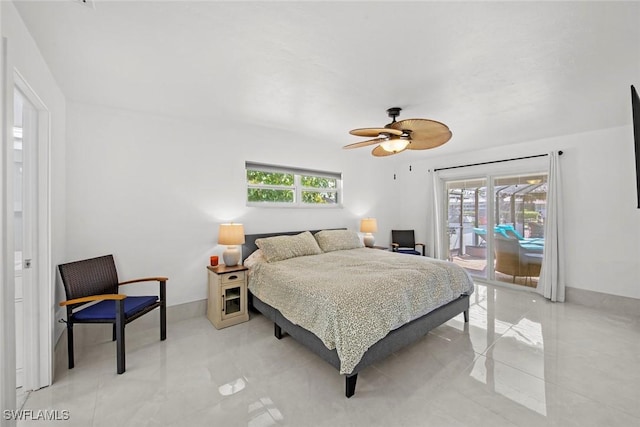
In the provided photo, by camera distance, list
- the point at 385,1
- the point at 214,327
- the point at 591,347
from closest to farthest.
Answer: the point at 385,1 < the point at 591,347 < the point at 214,327

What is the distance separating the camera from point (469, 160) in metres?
4.75

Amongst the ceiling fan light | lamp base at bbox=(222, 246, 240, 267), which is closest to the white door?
lamp base at bbox=(222, 246, 240, 267)

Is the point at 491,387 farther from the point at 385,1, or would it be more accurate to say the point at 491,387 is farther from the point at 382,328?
the point at 385,1

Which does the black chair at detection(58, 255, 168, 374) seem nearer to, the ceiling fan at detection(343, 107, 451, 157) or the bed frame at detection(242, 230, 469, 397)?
the bed frame at detection(242, 230, 469, 397)

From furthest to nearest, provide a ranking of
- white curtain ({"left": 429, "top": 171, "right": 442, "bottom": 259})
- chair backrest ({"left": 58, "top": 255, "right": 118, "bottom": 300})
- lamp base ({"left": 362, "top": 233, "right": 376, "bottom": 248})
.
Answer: white curtain ({"left": 429, "top": 171, "right": 442, "bottom": 259})
lamp base ({"left": 362, "top": 233, "right": 376, "bottom": 248})
chair backrest ({"left": 58, "top": 255, "right": 118, "bottom": 300})

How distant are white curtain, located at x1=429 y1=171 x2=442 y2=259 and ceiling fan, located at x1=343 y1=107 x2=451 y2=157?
102 inches

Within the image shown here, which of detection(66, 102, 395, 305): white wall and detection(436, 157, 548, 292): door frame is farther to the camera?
detection(436, 157, 548, 292): door frame

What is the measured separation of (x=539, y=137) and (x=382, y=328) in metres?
4.02

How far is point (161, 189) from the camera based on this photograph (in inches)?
119

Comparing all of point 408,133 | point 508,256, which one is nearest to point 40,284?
point 408,133

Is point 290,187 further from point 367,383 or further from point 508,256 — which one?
point 508,256

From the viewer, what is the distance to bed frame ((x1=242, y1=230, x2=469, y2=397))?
187 cm

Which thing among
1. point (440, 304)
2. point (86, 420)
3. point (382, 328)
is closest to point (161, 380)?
point (86, 420)

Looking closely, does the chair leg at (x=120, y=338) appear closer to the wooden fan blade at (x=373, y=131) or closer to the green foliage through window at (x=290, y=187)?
the green foliage through window at (x=290, y=187)
